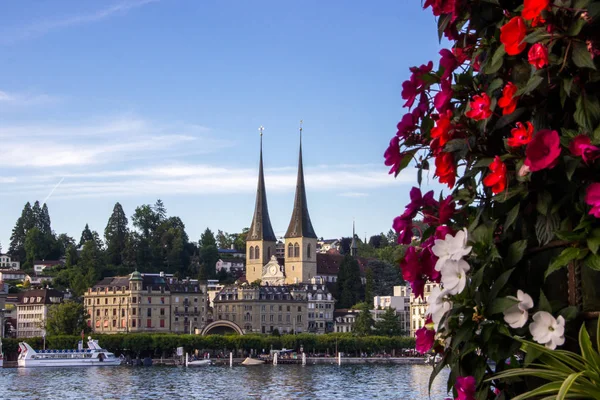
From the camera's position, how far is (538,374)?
2.85 metres

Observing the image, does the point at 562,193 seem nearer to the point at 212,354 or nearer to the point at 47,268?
the point at 212,354

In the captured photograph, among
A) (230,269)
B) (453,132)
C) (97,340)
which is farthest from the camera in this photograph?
(230,269)

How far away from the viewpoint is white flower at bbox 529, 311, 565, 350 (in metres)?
2.82

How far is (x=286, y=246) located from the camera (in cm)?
15512

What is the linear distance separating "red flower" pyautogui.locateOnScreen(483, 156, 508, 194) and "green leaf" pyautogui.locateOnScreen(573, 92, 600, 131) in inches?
10.3

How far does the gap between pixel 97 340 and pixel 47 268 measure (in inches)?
2236

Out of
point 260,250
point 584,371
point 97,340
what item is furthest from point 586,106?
point 260,250

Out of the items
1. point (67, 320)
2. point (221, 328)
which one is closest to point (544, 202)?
point (67, 320)

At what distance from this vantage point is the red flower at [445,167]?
3.28m

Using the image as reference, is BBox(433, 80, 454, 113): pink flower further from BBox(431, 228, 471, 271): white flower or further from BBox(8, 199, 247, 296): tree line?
BBox(8, 199, 247, 296): tree line

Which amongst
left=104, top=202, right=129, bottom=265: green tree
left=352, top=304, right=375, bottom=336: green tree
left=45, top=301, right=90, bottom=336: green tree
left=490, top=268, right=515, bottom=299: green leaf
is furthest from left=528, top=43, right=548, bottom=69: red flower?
left=104, top=202, right=129, bottom=265: green tree

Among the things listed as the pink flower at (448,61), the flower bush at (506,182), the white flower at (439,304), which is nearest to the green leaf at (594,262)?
the flower bush at (506,182)

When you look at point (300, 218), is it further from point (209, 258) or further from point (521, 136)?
point (521, 136)

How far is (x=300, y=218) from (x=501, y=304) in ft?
501
